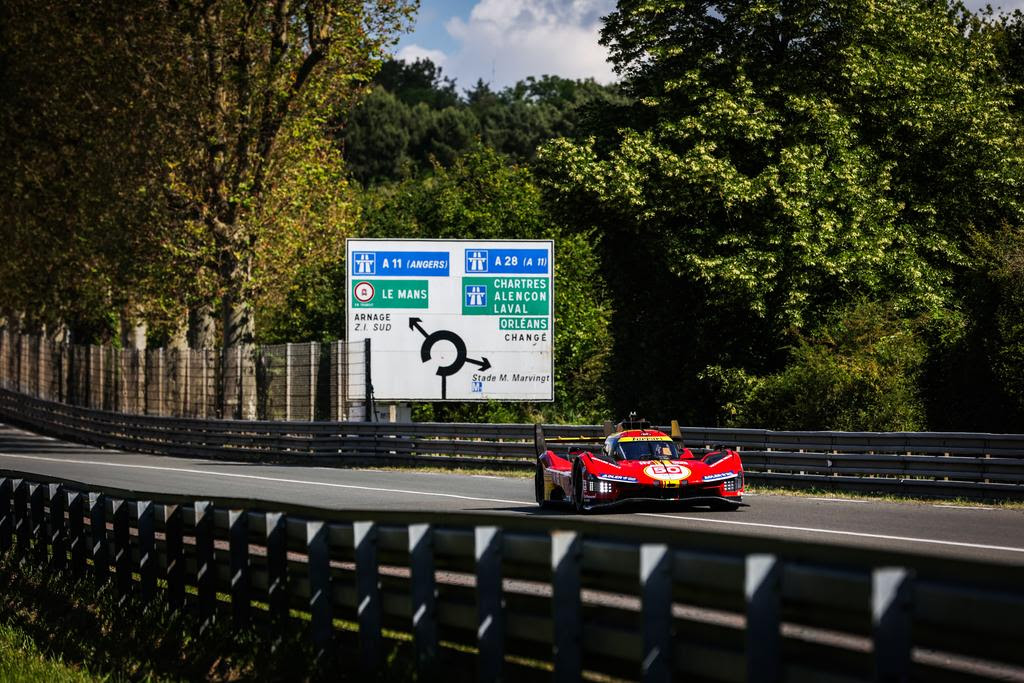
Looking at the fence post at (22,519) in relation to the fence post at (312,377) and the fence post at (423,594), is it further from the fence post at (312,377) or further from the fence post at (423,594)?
the fence post at (312,377)

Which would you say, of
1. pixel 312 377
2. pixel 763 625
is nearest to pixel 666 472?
pixel 763 625

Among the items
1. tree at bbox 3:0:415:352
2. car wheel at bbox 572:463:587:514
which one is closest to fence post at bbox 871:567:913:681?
car wheel at bbox 572:463:587:514

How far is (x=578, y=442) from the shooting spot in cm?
2103

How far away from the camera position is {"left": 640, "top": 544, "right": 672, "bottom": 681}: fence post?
5527 mm

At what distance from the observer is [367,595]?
7.47m

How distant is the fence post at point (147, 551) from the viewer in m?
9.98

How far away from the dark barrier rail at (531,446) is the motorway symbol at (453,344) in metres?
2.64

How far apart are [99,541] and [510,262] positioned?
2452 cm

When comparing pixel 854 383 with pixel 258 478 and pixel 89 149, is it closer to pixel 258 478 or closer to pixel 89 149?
pixel 258 478

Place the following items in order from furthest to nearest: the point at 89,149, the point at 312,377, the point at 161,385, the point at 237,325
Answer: the point at 89,149, the point at 161,385, the point at 237,325, the point at 312,377

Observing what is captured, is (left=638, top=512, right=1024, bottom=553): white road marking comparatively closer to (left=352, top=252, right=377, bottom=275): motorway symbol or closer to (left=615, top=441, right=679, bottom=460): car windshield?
(left=615, top=441, right=679, bottom=460): car windshield

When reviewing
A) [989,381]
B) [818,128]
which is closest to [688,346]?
[818,128]

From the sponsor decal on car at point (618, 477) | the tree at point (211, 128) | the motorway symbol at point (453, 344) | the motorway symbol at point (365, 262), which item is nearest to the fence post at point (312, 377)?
the motorway symbol at point (365, 262)

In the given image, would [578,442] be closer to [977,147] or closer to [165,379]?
[977,147]
